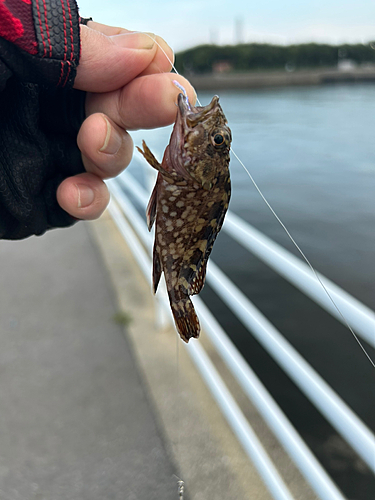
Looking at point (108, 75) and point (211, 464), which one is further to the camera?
point (211, 464)

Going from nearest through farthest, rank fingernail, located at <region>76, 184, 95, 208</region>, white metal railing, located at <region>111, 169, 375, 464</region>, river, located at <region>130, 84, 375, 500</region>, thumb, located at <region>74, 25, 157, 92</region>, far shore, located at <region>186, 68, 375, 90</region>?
thumb, located at <region>74, 25, 157, 92</region>, white metal railing, located at <region>111, 169, 375, 464</region>, fingernail, located at <region>76, 184, 95, 208</region>, river, located at <region>130, 84, 375, 500</region>, far shore, located at <region>186, 68, 375, 90</region>

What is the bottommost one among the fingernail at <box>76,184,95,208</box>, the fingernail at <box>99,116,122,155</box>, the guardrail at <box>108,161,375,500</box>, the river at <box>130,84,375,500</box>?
the river at <box>130,84,375,500</box>

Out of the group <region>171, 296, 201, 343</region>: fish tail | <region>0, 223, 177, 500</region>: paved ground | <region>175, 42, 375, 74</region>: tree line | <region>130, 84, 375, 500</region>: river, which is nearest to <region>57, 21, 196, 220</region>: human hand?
<region>171, 296, 201, 343</region>: fish tail

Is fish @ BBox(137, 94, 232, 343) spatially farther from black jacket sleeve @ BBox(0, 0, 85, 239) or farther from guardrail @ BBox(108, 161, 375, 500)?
guardrail @ BBox(108, 161, 375, 500)

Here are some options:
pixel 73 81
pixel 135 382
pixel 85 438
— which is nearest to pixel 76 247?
pixel 135 382

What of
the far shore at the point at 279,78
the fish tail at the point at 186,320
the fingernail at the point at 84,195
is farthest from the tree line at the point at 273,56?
the fish tail at the point at 186,320

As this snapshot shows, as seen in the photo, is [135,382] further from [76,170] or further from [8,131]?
[8,131]
